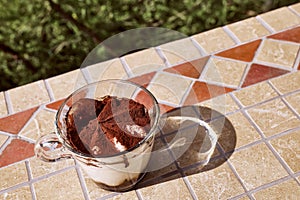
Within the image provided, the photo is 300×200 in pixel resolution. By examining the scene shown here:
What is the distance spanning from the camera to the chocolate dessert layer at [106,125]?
2.71ft

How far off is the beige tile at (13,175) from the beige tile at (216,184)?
347 millimetres

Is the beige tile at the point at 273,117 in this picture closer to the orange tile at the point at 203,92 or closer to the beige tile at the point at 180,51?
the orange tile at the point at 203,92

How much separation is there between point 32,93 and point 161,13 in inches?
30.6

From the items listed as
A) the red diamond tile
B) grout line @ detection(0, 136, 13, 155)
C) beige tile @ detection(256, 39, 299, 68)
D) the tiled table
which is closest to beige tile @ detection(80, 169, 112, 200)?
the tiled table

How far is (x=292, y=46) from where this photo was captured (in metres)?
1.22

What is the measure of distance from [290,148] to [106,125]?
1.30 ft

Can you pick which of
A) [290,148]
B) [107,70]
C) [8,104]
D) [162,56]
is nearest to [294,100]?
[290,148]

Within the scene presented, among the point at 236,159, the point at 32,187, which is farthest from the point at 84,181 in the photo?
the point at 236,159

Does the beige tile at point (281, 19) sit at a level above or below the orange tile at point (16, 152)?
above

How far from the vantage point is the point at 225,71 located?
1.16m

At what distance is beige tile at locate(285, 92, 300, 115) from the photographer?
1.05 metres

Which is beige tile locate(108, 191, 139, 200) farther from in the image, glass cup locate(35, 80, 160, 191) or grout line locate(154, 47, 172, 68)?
grout line locate(154, 47, 172, 68)

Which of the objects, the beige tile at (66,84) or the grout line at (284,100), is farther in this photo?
the beige tile at (66,84)

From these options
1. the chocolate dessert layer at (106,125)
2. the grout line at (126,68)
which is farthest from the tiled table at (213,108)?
the chocolate dessert layer at (106,125)
